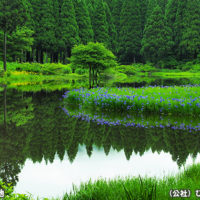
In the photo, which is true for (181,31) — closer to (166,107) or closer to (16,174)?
(166,107)

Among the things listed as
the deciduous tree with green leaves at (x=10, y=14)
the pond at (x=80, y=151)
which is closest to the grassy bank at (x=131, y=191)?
the pond at (x=80, y=151)

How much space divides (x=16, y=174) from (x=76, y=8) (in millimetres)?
55903

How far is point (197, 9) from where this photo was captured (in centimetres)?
5581

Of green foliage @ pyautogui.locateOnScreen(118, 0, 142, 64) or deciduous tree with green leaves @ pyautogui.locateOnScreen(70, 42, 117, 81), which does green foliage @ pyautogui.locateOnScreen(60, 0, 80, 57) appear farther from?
deciduous tree with green leaves @ pyautogui.locateOnScreen(70, 42, 117, 81)

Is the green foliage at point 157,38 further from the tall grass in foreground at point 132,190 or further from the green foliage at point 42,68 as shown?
the tall grass in foreground at point 132,190

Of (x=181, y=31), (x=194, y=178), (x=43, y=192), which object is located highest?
(x=181, y=31)

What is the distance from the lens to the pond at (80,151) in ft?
14.4

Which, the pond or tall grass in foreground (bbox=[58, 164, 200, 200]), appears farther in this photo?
the pond

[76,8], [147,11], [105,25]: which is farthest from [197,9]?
[76,8]

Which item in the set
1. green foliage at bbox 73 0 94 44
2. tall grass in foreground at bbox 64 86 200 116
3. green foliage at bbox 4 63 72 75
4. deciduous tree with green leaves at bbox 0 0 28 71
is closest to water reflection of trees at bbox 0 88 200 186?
tall grass in foreground at bbox 64 86 200 116

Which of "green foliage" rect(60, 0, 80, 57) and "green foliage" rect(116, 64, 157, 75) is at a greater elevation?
"green foliage" rect(60, 0, 80, 57)

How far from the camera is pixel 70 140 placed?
665 centimetres

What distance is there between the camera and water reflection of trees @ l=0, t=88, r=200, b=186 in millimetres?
5371

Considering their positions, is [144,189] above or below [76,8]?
below
